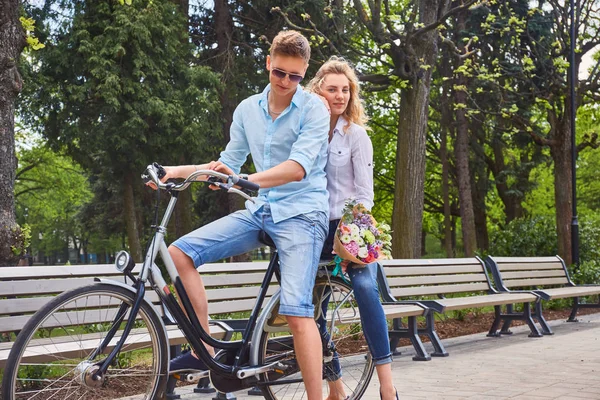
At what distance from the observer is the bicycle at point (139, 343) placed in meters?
3.56

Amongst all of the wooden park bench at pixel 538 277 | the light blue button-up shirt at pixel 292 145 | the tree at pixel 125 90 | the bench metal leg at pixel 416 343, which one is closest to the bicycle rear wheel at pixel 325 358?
the light blue button-up shirt at pixel 292 145

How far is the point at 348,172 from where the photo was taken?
15.7ft

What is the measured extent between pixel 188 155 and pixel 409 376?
650 inches

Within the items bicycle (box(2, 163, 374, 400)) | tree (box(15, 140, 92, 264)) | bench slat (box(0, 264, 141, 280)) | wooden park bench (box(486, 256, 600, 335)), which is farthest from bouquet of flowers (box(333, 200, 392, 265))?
tree (box(15, 140, 92, 264))

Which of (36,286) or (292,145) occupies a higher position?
(292,145)

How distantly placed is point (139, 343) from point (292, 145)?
1.23 meters

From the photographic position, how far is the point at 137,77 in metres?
21.5

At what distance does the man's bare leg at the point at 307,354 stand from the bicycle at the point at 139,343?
24 cm

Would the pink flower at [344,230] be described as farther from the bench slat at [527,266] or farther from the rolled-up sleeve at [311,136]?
the bench slat at [527,266]

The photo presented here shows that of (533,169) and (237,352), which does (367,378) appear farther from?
(533,169)

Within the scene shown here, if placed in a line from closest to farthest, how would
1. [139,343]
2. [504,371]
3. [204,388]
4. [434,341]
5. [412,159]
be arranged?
[139,343], [204,388], [504,371], [434,341], [412,159]

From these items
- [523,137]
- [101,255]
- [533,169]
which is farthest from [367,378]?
[101,255]

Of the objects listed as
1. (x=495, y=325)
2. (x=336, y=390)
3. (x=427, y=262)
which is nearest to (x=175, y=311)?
(x=336, y=390)

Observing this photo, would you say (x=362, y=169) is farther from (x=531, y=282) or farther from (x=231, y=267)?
(x=531, y=282)
